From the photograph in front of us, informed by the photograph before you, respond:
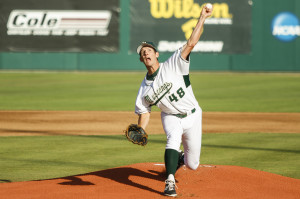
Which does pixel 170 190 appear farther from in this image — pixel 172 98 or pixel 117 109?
pixel 117 109

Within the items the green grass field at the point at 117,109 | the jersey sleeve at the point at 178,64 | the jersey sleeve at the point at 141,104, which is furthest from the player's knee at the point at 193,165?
the green grass field at the point at 117,109

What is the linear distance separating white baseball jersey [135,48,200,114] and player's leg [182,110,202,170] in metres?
0.11

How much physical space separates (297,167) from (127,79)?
18627 millimetres

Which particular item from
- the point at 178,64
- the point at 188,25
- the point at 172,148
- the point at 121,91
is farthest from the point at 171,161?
the point at 188,25

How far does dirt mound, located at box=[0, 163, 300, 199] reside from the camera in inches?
240

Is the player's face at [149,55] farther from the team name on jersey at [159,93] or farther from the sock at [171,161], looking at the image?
the sock at [171,161]

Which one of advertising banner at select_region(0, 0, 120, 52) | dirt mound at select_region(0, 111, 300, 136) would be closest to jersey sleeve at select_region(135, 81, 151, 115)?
dirt mound at select_region(0, 111, 300, 136)

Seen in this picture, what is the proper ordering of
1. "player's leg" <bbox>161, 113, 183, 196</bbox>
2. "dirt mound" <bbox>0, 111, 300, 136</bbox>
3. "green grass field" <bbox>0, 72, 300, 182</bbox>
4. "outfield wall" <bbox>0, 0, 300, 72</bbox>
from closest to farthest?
"player's leg" <bbox>161, 113, 183, 196</bbox>
"green grass field" <bbox>0, 72, 300, 182</bbox>
"dirt mound" <bbox>0, 111, 300, 136</bbox>
"outfield wall" <bbox>0, 0, 300, 72</bbox>

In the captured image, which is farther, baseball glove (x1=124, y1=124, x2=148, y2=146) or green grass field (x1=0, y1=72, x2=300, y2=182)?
green grass field (x1=0, y1=72, x2=300, y2=182)

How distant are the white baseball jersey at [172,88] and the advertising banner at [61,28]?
930 inches

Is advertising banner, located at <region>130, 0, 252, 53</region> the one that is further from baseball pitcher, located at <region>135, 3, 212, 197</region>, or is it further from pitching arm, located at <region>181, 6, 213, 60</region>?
pitching arm, located at <region>181, 6, 213, 60</region>

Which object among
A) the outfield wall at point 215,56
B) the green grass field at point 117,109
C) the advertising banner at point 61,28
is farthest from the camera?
the advertising banner at point 61,28

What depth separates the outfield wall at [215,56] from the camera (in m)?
29.4

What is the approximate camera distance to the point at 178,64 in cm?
621
